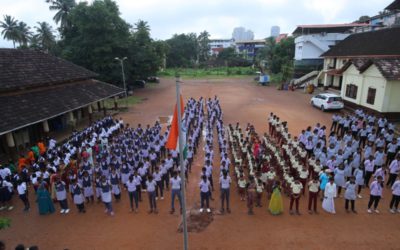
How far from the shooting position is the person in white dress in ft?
25.5

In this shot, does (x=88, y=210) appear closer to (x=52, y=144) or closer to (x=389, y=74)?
(x=52, y=144)

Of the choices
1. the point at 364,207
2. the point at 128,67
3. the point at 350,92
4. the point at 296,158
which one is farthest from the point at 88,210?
the point at 128,67

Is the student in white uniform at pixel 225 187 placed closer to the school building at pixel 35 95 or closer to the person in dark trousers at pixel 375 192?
the person in dark trousers at pixel 375 192

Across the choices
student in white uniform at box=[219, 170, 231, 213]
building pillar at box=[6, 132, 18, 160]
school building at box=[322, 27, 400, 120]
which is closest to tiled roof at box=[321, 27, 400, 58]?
school building at box=[322, 27, 400, 120]

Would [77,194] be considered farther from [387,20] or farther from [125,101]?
[387,20]

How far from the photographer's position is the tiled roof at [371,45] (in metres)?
23.1

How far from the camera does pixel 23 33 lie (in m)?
47.5

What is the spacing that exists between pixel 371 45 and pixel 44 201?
28882 mm

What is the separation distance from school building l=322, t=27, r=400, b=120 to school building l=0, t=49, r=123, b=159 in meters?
18.4

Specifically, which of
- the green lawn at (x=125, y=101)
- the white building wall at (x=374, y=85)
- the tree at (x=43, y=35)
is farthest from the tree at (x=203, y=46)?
the white building wall at (x=374, y=85)

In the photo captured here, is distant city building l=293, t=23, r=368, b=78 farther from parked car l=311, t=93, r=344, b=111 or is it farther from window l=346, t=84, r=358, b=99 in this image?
parked car l=311, t=93, r=344, b=111

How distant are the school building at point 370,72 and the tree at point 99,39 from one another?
917 inches

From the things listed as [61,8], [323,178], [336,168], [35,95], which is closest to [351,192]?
[323,178]

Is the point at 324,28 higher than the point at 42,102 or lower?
higher
